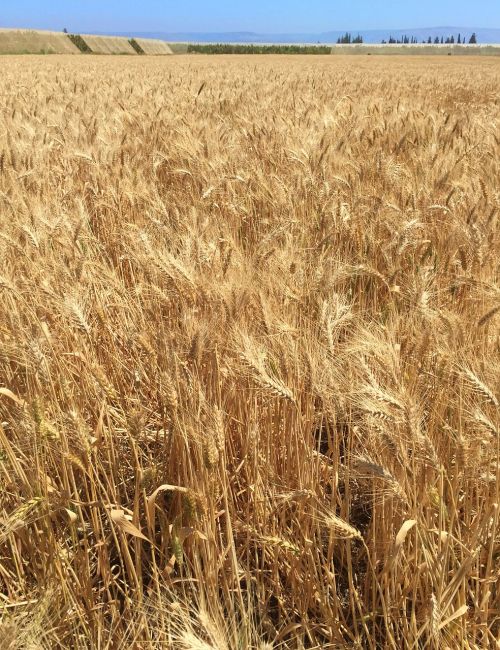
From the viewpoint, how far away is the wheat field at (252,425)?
1098 mm

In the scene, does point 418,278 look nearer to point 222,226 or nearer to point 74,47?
point 222,226

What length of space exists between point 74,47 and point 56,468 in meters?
82.6

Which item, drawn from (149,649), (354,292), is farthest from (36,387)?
(354,292)

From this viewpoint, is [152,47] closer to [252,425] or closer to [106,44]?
[106,44]

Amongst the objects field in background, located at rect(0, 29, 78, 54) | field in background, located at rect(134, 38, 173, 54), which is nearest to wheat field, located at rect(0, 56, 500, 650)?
field in background, located at rect(0, 29, 78, 54)

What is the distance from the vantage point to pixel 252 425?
4.53 ft

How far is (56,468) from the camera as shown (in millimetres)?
1333

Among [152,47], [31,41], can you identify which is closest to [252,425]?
[31,41]

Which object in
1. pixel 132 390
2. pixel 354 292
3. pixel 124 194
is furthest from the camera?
pixel 124 194

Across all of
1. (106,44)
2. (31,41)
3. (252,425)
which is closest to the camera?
(252,425)

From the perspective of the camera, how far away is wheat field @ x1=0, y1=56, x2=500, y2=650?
3.60 ft

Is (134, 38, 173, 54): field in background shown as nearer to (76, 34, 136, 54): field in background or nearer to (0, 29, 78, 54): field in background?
(76, 34, 136, 54): field in background

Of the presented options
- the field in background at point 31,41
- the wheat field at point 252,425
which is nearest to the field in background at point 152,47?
the field in background at point 31,41

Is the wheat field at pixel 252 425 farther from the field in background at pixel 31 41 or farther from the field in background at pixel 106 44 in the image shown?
the field in background at pixel 106 44
